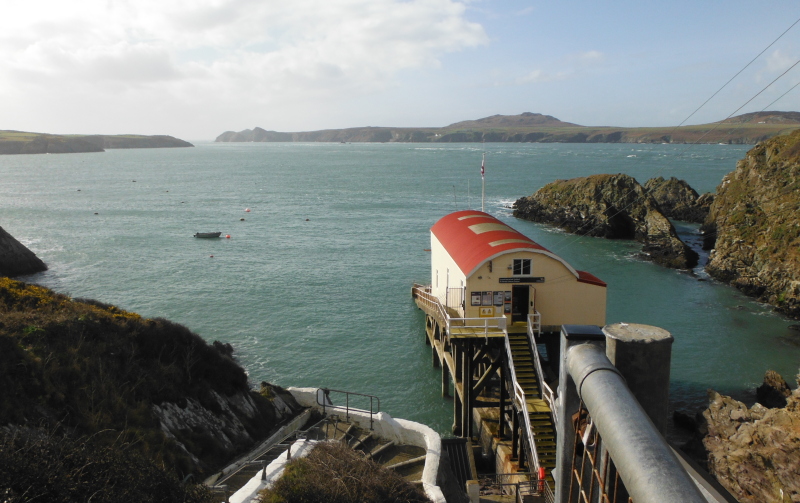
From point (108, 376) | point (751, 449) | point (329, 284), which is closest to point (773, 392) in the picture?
point (751, 449)

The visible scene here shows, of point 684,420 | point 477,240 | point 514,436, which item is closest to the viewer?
point 514,436

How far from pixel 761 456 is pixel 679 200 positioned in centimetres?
6695

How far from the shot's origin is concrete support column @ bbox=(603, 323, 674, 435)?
3799 millimetres

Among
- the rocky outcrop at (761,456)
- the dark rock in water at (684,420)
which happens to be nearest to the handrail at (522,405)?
the rocky outcrop at (761,456)

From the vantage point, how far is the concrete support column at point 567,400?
13.3ft

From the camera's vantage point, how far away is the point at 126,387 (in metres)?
14.2

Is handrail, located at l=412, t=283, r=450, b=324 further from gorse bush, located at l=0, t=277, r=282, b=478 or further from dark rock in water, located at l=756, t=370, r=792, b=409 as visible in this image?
dark rock in water, located at l=756, t=370, r=792, b=409

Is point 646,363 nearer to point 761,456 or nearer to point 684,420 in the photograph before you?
point 761,456

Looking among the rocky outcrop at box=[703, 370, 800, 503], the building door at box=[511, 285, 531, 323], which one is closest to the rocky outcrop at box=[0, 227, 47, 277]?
the building door at box=[511, 285, 531, 323]

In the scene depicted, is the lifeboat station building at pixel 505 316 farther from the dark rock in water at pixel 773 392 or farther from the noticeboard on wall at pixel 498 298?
the dark rock in water at pixel 773 392

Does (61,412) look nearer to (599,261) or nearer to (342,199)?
(599,261)

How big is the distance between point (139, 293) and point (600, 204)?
49.0 meters

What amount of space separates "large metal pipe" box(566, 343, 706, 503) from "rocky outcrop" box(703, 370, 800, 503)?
15531 mm

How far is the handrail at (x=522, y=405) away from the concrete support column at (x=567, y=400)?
484 inches
